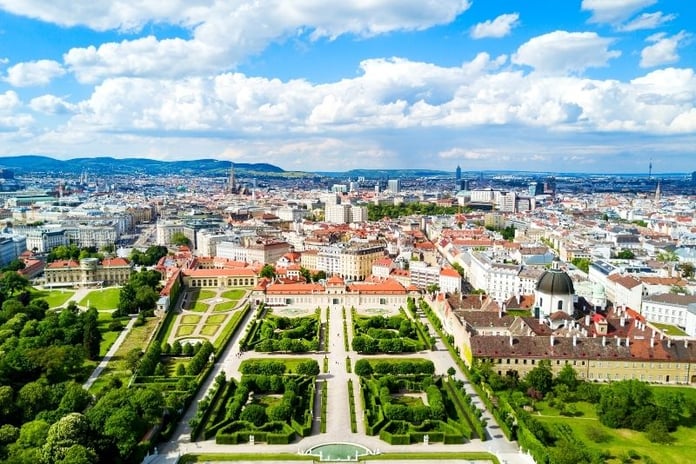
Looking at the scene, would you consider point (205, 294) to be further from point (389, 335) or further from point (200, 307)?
point (389, 335)

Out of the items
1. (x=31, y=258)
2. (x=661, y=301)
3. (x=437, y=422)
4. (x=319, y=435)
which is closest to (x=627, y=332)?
(x=661, y=301)

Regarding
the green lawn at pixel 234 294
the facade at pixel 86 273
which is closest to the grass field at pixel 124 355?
the green lawn at pixel 234 294

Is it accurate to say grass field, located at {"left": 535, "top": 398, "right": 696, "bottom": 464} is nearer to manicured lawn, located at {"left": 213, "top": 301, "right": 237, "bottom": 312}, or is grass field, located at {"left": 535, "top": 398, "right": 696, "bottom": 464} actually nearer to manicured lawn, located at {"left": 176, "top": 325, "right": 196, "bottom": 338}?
manicured lawn, located at {"left": 176, "top": 325, "right": 196, "bottom": 338}

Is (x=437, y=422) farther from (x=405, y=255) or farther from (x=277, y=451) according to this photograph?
(x=405, y=255)

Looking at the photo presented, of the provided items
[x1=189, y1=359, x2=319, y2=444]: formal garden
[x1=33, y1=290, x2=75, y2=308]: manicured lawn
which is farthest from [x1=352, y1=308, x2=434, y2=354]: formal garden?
[x1=33, y1=290, x2=75, y2=308]: manicured lawn

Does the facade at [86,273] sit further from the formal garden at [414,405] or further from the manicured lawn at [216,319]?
the formal garden at [414,405]
